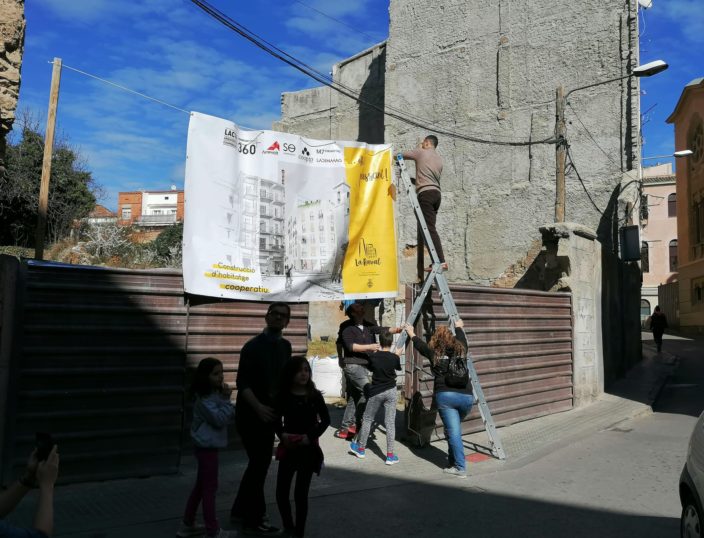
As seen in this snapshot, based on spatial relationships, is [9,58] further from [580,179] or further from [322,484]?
[580,179]

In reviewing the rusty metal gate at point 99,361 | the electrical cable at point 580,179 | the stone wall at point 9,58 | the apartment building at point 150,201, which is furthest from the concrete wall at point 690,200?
the apartment building at point 150,201

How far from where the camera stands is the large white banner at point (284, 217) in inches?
253

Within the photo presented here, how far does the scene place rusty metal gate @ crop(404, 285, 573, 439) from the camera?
26.3ft

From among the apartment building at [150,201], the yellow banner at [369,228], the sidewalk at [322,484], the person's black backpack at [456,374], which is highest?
the apartment building at [150,201]

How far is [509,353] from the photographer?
9.50 m

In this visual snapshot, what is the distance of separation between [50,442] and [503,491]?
4.93 metres

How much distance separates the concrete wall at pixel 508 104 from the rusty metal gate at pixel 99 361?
13.8m

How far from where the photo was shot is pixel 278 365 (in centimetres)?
520

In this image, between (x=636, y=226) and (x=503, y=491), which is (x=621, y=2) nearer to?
(x=636, y=226)

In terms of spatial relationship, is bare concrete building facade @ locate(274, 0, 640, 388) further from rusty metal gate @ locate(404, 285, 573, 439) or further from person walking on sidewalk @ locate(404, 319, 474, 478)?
person walking on sidewalk @ locate(404, 319, 474, 478)

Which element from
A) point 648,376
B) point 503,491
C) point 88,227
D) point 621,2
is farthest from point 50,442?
point 88,227

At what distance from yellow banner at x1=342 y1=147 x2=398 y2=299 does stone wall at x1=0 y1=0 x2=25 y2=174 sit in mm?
3650

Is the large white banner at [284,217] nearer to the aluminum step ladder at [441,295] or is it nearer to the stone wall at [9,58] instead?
the aluminum step ladder at [441,295]

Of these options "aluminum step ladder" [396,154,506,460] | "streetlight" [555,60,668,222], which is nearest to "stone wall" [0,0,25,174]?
"aluminum step ladder" [396,154,506,460]
